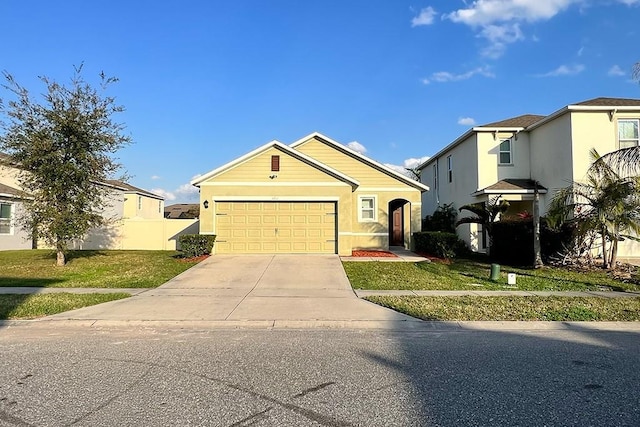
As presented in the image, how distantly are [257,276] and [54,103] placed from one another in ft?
31.6

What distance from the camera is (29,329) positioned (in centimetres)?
760

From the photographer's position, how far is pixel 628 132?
18.1 m

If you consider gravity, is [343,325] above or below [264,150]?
below

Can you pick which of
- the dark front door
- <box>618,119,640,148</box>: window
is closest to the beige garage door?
the dark front door

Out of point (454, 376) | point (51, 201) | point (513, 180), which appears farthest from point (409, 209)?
point (454, 376)

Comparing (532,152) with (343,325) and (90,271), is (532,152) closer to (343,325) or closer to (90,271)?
(343,325)

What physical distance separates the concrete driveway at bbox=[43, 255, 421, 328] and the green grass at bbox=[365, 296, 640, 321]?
1.92ft

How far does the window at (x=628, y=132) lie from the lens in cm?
1803

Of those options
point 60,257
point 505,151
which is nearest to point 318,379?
point 60,257

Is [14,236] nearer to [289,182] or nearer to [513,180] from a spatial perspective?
[289,182]

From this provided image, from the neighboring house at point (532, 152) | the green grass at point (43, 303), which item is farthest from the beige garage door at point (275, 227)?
the green grass at point (43, 303)

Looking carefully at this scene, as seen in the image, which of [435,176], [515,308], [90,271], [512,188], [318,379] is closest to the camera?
[318,379]

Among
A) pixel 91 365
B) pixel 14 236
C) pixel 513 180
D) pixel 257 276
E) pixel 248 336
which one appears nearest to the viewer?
pixel 91 365

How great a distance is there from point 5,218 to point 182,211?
3539cm
